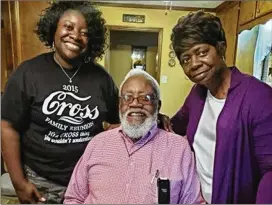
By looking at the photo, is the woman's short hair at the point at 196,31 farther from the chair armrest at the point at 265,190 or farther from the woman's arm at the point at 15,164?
the woman's arm at the point at 15,164

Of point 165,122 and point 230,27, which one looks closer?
point 230,27

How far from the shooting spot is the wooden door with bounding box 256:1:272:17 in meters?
0.71

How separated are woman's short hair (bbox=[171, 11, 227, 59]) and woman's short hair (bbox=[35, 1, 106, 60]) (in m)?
0.20

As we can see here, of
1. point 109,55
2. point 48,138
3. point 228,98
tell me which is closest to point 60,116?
point 48,138

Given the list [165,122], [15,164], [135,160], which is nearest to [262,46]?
[165,122]

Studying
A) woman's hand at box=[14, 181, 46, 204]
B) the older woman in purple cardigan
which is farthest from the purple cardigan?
woman's hand at box=[14, 181, 46, 204]

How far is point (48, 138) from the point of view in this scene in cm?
76

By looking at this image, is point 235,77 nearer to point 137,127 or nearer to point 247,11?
point 247,11

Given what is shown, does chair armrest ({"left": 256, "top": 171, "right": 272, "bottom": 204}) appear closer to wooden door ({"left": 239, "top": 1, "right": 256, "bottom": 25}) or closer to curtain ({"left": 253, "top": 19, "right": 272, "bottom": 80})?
curtain ({"left": 253, "top": 19, "right": 272, "bottom": 80})

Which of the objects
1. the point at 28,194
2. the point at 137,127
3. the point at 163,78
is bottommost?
the point at 28,194

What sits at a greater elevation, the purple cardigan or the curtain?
the curtain

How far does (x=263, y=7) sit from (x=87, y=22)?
0.46 m

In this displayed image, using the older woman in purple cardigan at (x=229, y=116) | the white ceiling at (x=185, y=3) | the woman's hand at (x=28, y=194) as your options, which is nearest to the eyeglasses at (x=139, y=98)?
the older woman in purple cardigan at (x=229, y=116)

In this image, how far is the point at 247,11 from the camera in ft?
2.44
